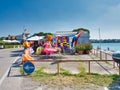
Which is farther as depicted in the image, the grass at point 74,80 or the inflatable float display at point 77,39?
the inflatable float display at point 77,39

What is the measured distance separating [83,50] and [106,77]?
19666 mm

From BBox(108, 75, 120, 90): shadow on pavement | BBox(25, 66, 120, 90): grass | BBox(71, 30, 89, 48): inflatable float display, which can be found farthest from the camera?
BBox(71, 30, 89, 48): inflatable float display

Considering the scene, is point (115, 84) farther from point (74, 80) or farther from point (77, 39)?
point (77, 39)

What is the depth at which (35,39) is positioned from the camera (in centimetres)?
3734

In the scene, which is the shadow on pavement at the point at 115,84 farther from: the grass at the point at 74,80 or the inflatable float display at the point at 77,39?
the inflatable float display at the point at 77,39

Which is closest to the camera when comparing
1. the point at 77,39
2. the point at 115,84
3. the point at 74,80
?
the point at 115,84

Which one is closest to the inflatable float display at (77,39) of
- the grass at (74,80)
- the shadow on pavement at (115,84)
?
the grass at (74,80)

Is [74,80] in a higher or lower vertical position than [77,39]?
lower

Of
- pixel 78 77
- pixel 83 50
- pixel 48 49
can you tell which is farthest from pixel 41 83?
pixel 83 50

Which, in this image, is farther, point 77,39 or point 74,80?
point 77,39

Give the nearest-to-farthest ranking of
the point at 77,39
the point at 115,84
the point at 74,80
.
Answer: the point at 115,84
the point at 74,80
the point at 77,39

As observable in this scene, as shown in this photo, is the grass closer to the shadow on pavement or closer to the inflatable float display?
the shadow on pavement

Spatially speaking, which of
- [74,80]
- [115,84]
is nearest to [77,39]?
[74,80]

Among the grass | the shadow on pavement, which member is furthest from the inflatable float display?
the shadow on pavement
